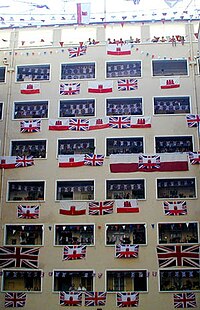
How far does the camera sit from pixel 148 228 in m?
25.9

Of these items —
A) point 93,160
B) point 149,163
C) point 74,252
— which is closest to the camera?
point 74,252

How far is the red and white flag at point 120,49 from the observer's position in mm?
29734

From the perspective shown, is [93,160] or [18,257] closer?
[18,257]

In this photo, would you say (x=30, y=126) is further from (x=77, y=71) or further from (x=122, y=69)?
(x=122, y=69)

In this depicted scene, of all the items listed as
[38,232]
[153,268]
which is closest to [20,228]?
[38,232]

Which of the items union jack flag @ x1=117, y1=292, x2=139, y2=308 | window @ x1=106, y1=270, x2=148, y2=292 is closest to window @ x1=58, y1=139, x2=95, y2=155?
window @ x1=106, y1=270, x2=148, y2=292

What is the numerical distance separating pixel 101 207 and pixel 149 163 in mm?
3834

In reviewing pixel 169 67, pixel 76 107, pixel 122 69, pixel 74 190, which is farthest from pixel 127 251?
pixel 169 67

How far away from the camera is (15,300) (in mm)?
25078

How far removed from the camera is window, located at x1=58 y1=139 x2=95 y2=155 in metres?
28.5

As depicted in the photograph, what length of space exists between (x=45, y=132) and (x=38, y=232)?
6.14 meters

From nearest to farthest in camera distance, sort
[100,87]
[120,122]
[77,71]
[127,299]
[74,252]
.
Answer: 1. [127,299]
2. [74,252]
3. [120,122]
4. [100,87]
5. [77,71]

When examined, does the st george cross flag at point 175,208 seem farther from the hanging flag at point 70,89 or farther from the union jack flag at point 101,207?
the hanging flag at point 70,89

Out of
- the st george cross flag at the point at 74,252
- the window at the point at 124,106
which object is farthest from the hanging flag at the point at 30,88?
the st george cross flag at the point at 74,252
